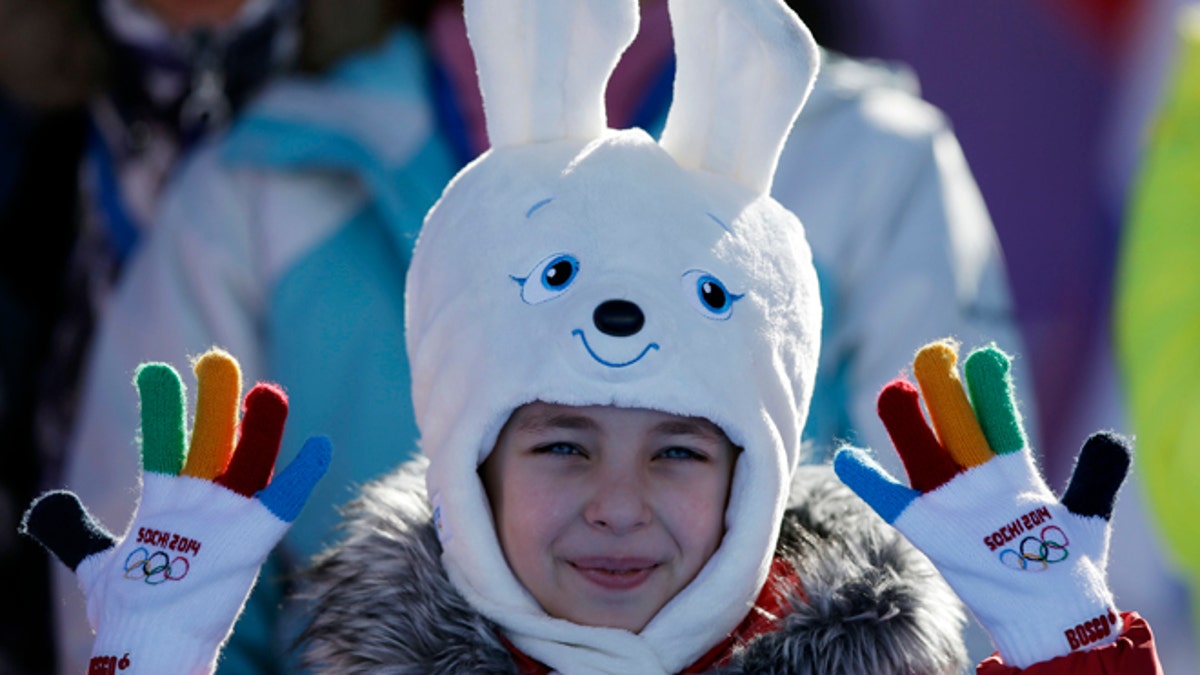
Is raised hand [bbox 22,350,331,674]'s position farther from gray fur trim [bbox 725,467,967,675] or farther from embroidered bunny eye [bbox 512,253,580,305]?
gray fur trim [bbox 725,467,967,675]

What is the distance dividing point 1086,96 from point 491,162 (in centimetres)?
233

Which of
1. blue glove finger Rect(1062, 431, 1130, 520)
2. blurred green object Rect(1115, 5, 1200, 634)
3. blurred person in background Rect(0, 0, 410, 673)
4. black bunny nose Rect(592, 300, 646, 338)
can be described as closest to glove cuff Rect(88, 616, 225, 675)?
black bunny nose Rect(592, 300, 646, 338)

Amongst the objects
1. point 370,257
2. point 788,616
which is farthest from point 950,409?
point 370,257

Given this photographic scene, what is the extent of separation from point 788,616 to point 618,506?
224 mm

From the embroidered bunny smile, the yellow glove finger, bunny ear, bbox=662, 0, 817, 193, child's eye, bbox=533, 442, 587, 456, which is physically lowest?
child's eye, bbox=533, 442, 587, 456

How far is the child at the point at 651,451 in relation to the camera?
1.67m

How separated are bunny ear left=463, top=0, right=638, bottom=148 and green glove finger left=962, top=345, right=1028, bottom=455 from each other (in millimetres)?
541

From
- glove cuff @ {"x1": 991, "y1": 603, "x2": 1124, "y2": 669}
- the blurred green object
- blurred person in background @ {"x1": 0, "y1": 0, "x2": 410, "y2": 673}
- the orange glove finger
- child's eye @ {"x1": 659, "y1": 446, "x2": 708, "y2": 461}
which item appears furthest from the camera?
blurred person in background @ {"x1": 0, "y1": 0, "x2": 410, "y2": 673}

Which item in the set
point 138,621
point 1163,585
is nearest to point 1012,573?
point 138,621

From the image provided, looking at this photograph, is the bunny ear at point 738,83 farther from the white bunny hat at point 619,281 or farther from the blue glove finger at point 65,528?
the blue glove finger at point 65,528

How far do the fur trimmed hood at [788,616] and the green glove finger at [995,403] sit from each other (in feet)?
0.69

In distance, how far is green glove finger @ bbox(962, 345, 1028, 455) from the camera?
167 centimetres

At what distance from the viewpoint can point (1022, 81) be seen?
3.78 metres

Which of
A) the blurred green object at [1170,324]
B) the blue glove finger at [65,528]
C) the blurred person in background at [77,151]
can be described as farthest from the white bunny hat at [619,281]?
the blurred person in background at [77,151]
